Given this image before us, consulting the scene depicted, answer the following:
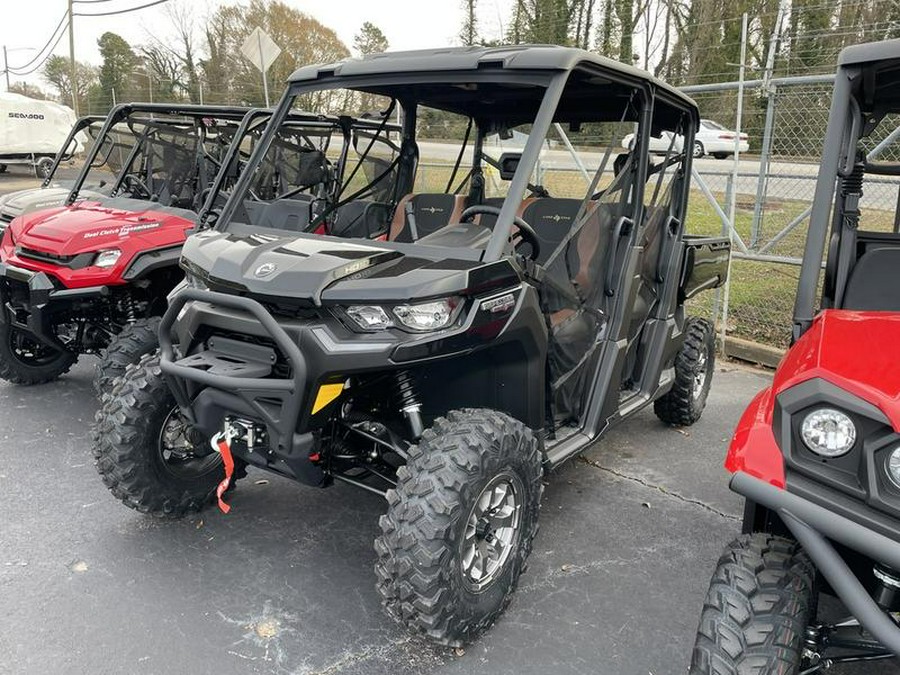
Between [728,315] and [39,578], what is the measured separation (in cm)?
647

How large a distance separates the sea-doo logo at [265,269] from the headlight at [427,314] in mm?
487

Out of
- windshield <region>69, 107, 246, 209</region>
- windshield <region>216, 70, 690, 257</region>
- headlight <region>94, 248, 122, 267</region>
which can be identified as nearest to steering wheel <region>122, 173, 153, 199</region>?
windshield <region>69, 107, 246, 209</region>

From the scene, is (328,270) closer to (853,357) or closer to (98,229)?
(853,357)

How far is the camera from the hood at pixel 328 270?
254 cm

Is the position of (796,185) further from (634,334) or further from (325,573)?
(325,573)

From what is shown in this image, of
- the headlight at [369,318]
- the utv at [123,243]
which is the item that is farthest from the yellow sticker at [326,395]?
the utv at [123,243]

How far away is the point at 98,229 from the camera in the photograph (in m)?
4.92

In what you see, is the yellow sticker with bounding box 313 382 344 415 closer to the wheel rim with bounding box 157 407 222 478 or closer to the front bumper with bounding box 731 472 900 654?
the wheel rim with bounding box 157 407 222 478

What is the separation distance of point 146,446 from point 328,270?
1.34m

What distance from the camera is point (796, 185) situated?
7.05m

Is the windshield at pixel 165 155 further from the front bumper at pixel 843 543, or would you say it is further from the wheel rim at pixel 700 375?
the front bumper at pixel 843 543

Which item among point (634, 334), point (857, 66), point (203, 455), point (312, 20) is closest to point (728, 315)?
point (634, 334)

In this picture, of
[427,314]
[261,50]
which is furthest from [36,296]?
[261,50]

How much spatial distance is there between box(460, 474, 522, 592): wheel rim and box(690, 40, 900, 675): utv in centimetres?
90
